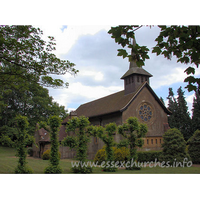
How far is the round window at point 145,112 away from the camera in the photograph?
28.5 m

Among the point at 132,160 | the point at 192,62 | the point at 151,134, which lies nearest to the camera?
the point at 192,62

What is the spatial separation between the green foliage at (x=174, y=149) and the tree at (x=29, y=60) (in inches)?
520

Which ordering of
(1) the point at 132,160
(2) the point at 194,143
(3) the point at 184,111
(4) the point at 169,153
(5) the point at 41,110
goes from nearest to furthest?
1. (1) the point at 132,160
2. (4) the point at 169,153
3. (2) the point at 194,143
4. (3) the point at 184,111
5. (5) the point at 41,110

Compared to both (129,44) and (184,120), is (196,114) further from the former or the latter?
(129,44)

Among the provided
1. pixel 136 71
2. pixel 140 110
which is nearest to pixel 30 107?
pixel 136 71

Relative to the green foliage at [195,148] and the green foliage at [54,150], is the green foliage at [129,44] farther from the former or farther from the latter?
the green foliage at [195,148]

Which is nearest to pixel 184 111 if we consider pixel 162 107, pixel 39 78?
pixel 162 107

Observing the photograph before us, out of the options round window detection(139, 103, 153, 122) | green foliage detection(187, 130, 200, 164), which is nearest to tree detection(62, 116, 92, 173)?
green foliage detection(187, 130, 200, 164)

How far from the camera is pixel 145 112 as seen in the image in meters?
28.8

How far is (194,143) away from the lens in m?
21.8

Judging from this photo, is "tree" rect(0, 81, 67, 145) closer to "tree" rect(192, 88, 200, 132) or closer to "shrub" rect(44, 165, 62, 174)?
"tree" rect(192, 88, 200, 132)

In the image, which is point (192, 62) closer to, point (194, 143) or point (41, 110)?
point (194, 143)

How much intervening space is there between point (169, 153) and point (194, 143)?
410 cm

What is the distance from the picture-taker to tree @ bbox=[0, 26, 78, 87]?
11117mm
